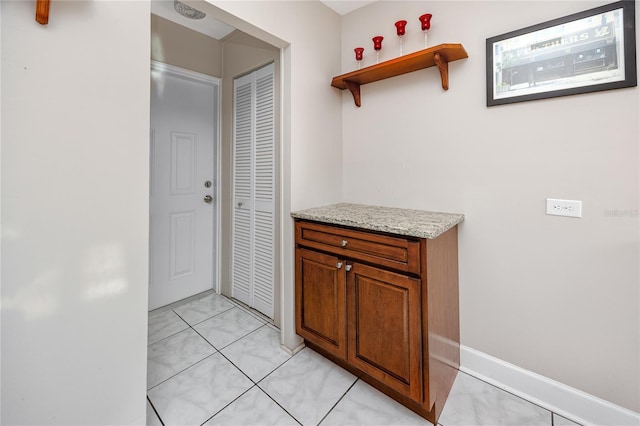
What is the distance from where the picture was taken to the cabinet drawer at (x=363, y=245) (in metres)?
1.31

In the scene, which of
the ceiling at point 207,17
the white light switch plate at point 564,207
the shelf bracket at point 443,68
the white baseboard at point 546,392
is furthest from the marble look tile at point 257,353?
the ceiling at point 207,17

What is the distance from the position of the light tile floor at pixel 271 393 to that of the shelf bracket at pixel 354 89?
1869 millimetres

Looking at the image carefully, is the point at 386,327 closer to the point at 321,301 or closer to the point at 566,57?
the point at 321,301

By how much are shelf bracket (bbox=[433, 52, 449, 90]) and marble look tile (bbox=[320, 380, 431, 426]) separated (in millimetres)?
1858

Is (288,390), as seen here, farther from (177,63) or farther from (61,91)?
(177,63)

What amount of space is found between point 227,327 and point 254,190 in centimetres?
115

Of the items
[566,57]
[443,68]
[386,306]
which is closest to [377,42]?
[443,68]

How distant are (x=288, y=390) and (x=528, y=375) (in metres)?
1.33

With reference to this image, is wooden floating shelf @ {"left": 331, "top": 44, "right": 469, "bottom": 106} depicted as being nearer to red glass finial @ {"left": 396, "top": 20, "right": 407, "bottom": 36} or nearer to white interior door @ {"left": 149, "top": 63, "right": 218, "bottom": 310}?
red glass finial @ {"left": 396, "top": 20, "right": 407, "bottom": 36}

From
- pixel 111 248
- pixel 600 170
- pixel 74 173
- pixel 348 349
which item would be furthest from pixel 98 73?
pixel 600 170

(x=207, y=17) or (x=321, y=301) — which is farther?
(x=207, y=17)

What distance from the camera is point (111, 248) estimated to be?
114 cm

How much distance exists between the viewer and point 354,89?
210cm

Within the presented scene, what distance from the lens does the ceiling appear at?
207 cm
